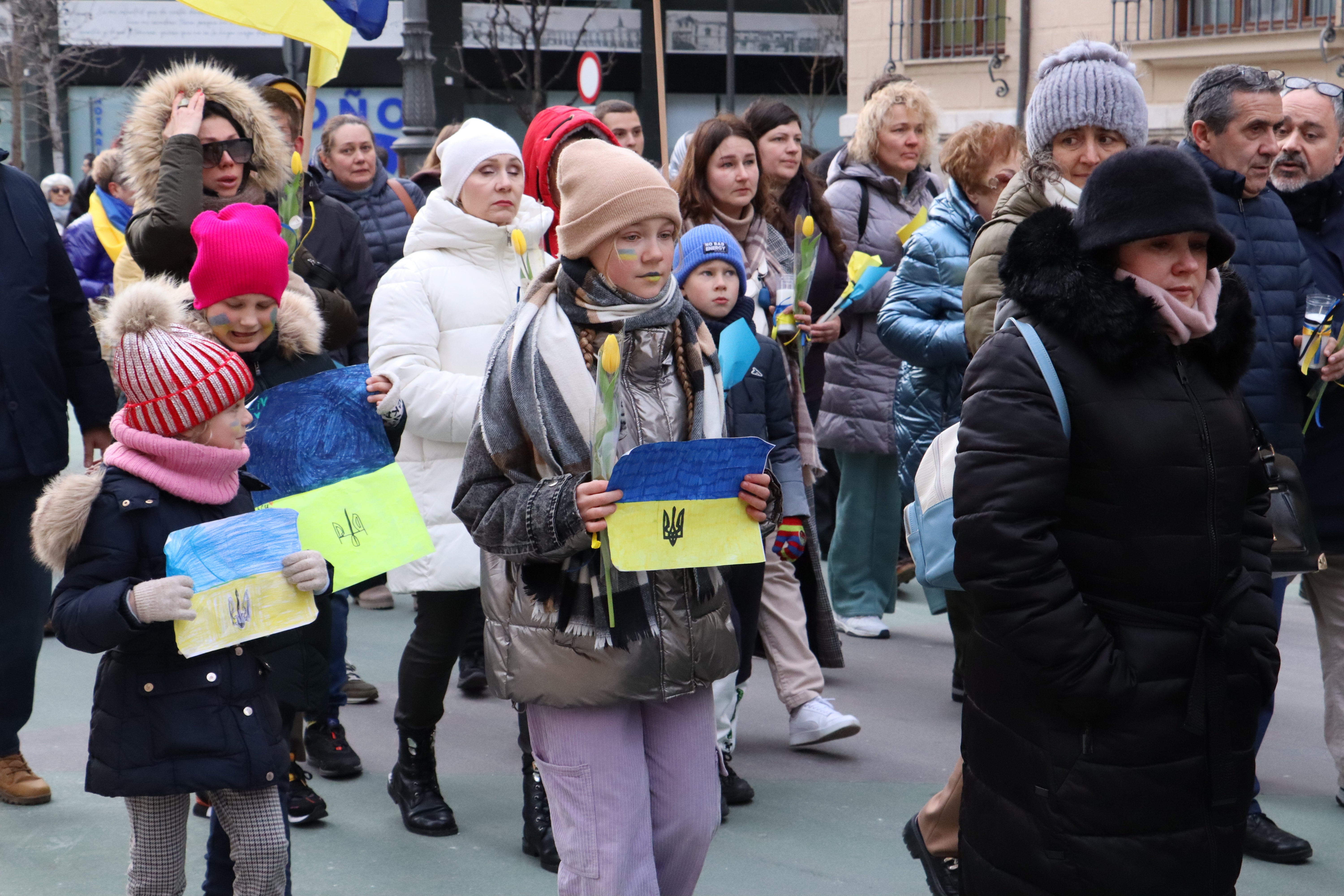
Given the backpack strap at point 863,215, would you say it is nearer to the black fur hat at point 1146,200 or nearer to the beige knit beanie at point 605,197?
the beige knit beanie at point 605,197

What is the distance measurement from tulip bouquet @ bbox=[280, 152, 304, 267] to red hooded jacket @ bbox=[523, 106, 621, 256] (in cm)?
76

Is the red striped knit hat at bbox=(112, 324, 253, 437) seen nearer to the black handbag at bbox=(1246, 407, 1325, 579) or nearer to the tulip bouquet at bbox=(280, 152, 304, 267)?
the tulip bouquet at bbox=(280, 152, 304, 267)

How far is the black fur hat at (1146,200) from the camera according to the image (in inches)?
108

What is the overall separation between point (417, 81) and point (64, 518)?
37.2 ft

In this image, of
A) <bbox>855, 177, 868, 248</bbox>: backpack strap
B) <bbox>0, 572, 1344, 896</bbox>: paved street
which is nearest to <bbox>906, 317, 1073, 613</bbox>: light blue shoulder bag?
<bbox>0, 572, 1344, 896</bbox>: paved street

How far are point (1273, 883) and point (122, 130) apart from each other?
14.6 ft

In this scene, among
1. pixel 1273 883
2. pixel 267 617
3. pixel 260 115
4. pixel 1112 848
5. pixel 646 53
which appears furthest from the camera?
pixel 646 53

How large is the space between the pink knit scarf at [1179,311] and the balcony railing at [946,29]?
1697 cm

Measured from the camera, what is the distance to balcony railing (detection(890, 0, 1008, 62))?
1902cm

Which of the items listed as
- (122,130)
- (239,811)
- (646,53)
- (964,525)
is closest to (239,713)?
(239,811)

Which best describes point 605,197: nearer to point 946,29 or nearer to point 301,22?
point 301,22

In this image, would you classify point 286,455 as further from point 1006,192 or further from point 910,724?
point 910,724

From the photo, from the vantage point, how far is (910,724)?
570 cm

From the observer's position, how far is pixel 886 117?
6.57m
